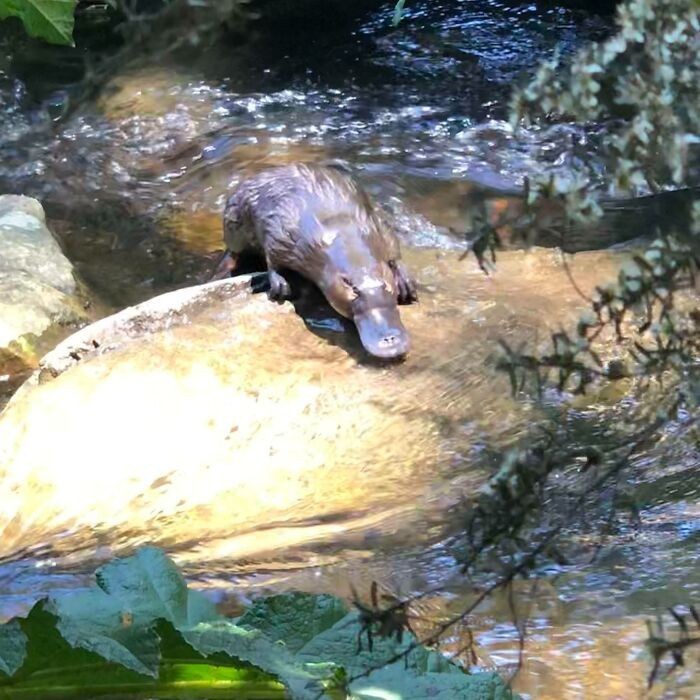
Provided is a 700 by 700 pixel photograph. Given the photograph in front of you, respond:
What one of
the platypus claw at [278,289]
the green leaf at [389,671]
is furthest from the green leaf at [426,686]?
the platypus claw at [278,289]

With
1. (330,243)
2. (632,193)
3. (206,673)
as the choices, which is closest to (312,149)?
(330,243)

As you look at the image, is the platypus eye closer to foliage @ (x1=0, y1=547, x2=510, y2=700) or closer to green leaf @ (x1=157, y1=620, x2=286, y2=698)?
foliage @ (x1=0, y1=547, x2=510, y2=700)

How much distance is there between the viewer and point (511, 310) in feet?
13.3

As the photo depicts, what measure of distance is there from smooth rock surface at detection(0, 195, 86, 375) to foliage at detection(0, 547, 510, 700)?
404 cm

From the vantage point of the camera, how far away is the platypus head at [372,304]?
13.1ft

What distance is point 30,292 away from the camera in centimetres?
528

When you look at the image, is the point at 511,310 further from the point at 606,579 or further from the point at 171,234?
the point at 171,234

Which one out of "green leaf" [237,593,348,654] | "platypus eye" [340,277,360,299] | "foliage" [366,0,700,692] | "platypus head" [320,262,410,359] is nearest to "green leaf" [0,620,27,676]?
"green leaf" [237,593,348,654]

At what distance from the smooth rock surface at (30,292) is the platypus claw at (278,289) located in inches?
46.2

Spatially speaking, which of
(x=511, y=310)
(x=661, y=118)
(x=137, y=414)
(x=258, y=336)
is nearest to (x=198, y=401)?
(x=137, y=414)

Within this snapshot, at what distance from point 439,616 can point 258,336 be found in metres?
2.43

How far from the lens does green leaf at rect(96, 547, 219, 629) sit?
1128mm

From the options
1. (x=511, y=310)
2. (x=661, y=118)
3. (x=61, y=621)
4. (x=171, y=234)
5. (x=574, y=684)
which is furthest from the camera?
(x=171, y=234)

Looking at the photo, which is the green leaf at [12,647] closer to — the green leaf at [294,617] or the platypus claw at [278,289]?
the green leaf at [294,617]
